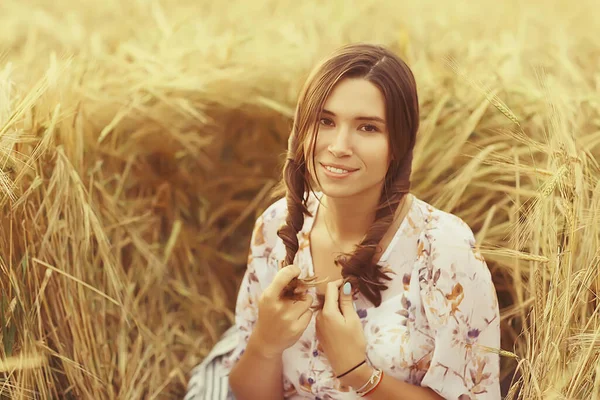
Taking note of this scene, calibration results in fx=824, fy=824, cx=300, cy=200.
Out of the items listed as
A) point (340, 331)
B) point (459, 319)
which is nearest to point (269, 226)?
point (340, 331)

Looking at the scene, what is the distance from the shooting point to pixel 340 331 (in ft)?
4.68

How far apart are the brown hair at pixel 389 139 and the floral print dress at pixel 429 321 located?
40 mm

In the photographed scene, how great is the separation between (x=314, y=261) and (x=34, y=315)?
549 millimetres

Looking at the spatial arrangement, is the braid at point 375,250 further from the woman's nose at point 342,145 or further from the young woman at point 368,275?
the woman's nose at point 342,145

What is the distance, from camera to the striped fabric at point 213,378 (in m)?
1.78

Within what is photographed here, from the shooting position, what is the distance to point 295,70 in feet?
8.00

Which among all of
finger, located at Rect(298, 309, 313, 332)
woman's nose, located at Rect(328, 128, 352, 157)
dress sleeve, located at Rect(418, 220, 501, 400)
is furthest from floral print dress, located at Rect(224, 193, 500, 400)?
woman's nose, located at Rect(328, 128, 352, 157)

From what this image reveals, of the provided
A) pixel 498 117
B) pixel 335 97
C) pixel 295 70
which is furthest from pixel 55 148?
pixel 498 117

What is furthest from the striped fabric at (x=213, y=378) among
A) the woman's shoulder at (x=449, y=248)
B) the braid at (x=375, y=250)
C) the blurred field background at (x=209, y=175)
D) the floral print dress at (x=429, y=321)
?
the woman's shoulder at (x=449, y=248)

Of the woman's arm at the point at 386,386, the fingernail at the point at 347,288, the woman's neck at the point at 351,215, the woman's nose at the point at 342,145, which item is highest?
the woman's nose at the point at 342,145

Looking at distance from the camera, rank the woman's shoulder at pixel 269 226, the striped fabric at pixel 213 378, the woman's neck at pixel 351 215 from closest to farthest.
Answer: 1. the woman's neck at pixel 351 215
2. the woman's shoulder at pixel 269 226
3. the striped fabric at pixel 213 378

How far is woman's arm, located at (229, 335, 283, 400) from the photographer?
5.05ft

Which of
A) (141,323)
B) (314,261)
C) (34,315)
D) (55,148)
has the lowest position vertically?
(141,323)

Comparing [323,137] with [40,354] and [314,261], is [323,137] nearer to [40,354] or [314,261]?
[314,261]
